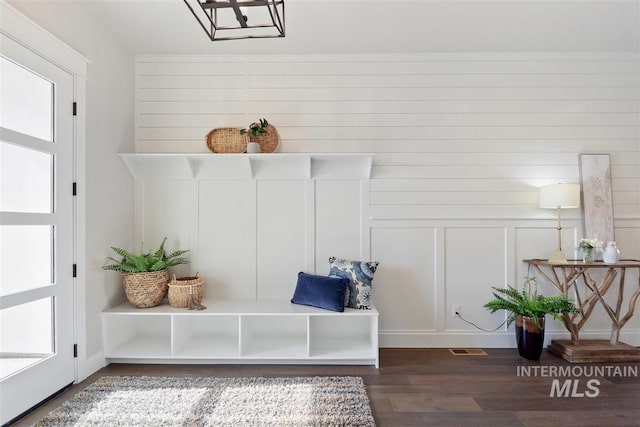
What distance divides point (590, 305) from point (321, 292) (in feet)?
7.48

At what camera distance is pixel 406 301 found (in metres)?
3.19

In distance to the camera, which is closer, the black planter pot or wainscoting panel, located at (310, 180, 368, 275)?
the black planter pot

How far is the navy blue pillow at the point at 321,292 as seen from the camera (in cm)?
275

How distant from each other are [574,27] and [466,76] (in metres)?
0.84

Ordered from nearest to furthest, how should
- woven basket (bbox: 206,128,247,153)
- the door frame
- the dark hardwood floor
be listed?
the dark hardwood floor
the door frame
woven basket (bbox: 206,128,247,153)

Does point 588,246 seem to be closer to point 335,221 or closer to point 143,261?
Answer: point 335,221

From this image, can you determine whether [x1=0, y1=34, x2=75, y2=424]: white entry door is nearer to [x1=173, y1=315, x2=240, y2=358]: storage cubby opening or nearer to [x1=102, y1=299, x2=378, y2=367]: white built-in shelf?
[x1=102, y1=299, x2=378, y2=367]: white built-in shelf

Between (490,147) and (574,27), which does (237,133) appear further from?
(574,27)

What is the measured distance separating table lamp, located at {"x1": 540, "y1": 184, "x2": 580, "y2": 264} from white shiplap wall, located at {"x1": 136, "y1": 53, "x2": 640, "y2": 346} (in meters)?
0.21

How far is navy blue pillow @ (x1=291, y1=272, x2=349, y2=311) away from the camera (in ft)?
9.02

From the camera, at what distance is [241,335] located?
274cm

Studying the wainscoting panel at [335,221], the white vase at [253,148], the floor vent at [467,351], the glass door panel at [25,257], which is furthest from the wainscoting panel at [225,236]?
the floor vent at [467,351]

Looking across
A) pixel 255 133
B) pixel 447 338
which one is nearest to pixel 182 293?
pixel 255 133

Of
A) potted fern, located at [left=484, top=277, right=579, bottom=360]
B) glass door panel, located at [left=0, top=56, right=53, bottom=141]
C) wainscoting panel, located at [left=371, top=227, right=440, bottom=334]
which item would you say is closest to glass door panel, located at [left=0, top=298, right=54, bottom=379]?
glass door panel, located at [left=0, top=56, right=53, bottom=141]
